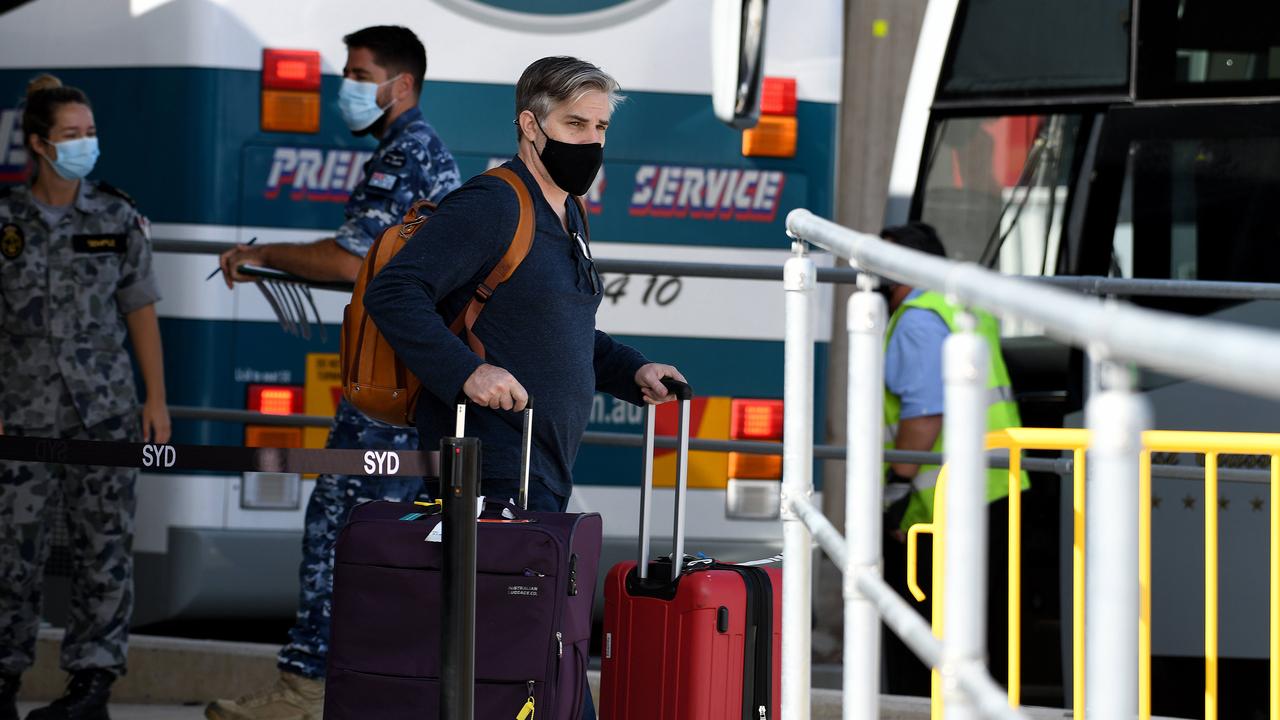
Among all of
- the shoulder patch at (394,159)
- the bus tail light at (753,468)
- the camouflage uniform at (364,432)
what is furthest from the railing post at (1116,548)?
the bus tail light at (753,468)

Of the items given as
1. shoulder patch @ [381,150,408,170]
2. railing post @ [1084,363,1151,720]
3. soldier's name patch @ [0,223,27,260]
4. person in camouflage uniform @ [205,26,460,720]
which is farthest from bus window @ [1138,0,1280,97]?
railing post @ [1084,363,1151,720]

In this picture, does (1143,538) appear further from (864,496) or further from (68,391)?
(68,391)

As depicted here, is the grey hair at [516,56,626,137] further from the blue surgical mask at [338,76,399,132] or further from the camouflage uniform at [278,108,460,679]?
the blue surgical mask at [338,76,399,132]

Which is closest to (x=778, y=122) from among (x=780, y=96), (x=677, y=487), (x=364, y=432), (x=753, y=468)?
(x=780, y=96)

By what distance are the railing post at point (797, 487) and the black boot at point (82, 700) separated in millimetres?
2549

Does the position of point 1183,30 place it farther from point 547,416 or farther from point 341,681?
point 341,681

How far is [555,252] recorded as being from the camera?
3.22 m

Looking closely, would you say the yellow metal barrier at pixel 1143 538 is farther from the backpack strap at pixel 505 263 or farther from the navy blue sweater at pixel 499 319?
the backpack strap at pixel 505 263

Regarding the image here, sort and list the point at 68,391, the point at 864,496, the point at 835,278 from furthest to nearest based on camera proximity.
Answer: the point at 835,278, the point at 68,391, the point at 864,496

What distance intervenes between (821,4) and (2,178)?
8.82 feet

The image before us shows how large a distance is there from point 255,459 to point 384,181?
4.54ft

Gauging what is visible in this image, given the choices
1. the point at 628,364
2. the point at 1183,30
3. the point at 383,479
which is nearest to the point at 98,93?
the point at 383,479

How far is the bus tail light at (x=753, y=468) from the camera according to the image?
5500 millimetres

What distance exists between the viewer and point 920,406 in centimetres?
554
